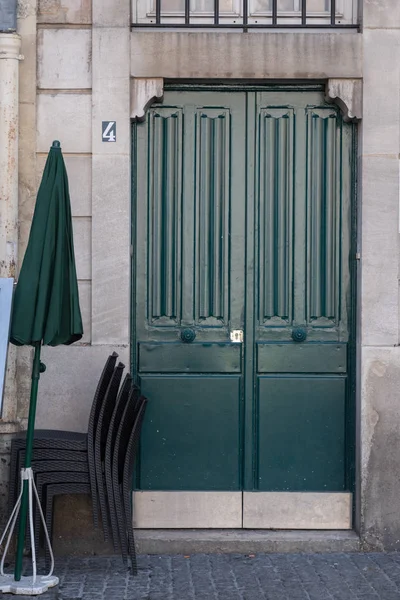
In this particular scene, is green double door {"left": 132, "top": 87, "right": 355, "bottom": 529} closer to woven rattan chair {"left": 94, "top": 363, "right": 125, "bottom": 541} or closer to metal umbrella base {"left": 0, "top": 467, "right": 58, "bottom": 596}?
woven rattan chair {"left": 94, "top": 363, "right": 125, "bottom": 541}

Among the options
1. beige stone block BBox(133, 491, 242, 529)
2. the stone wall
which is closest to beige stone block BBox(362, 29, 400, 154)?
the stone wall

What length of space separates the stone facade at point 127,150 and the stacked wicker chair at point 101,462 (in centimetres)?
61

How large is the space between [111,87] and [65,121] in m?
0.40

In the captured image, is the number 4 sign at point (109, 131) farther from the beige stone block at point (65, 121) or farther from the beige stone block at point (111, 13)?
the beige stone block at point (111, 13)

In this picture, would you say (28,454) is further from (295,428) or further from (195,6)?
(195,6)

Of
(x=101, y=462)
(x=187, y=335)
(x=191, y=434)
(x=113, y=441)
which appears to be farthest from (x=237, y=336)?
(x=101, y=462)

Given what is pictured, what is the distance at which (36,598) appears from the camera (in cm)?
Answer: 644

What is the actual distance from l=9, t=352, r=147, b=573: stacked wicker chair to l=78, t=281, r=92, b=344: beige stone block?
0.60m

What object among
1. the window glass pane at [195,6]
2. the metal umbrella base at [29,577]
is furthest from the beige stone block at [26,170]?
the metal umbrella base at [29,577]

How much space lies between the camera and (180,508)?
7.66 meters

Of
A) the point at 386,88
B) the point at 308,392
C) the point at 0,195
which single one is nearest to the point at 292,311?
the point at 308,392

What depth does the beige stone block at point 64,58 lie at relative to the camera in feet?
24.8

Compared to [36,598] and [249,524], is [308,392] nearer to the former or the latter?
[249,524]

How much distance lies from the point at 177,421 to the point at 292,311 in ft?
3.68
